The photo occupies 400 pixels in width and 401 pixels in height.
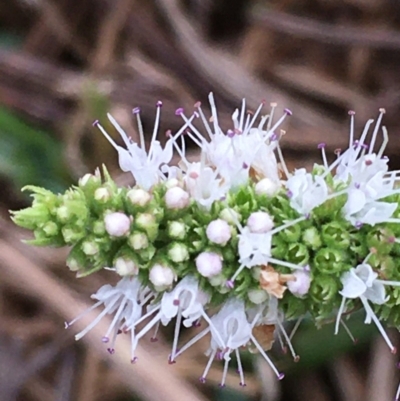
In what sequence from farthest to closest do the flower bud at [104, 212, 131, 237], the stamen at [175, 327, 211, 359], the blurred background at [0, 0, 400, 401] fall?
1. the blurred background at [0, 0, 400, 401]
2. the stamen at [175, 327, 211, 359]
3. the flower bud at [104, 212, 131, 237]

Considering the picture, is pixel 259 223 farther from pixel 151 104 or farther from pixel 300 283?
pixel 151 104

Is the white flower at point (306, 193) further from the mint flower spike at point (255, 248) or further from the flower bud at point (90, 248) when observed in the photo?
the flower bud at point (90, 248)

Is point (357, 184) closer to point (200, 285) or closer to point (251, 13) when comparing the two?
point (200, 285)

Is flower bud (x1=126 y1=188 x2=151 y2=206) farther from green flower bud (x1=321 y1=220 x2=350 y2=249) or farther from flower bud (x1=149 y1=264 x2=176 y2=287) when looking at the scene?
green flower bud (x1=321 y1=220 x2=350 y2=249)

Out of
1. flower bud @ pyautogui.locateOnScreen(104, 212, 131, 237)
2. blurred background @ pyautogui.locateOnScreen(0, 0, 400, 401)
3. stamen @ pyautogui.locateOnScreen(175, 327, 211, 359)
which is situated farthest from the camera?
blurred background @ pyautogui.locateOnScreen(0, 0, 400, 401)

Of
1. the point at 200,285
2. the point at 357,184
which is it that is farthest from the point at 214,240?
the point at 357,184

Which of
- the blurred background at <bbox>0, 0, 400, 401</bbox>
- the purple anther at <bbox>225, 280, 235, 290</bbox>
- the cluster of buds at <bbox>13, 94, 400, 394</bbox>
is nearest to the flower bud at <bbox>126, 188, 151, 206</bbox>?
the cluster of buds at <bbox>13, 94, 400, 394</bbox>

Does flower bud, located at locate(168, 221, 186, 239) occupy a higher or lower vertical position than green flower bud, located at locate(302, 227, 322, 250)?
lower

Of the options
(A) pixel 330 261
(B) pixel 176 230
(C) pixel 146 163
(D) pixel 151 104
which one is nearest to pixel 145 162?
(C) pixel 146 163
